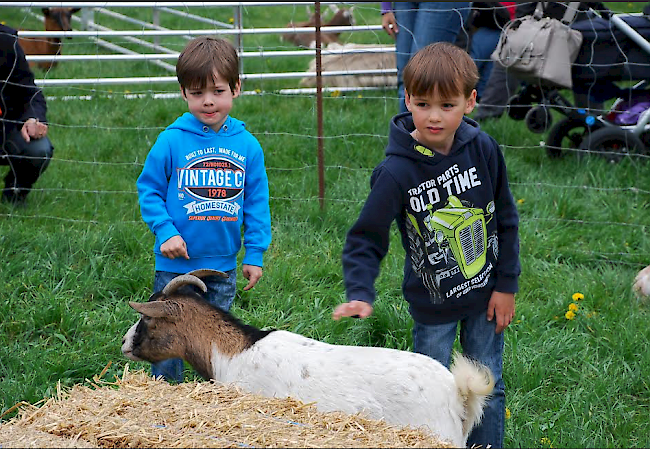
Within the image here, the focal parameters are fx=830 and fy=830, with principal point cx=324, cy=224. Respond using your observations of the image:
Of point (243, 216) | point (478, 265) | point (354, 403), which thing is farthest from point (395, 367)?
point (243, 216)

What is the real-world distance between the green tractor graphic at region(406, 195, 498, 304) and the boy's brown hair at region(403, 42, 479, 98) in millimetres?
390

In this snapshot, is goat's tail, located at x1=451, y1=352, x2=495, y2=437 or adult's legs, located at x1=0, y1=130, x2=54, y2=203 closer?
goat's tail, located at x1=451, y1=352, x2=495, y2=437

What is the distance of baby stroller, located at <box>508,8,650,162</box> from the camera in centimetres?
643

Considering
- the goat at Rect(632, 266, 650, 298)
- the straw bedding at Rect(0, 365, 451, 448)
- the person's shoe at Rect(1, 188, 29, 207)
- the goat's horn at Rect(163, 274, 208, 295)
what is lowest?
the goat at Rect(632, 266, 650, 298)

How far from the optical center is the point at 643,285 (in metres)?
4.68

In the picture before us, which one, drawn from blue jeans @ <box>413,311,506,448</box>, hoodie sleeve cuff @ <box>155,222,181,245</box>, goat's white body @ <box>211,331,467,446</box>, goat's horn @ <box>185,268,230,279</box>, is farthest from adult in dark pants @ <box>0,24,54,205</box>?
blue jeans @ <box>413,311,506,448</box>

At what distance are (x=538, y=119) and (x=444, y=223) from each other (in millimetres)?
4165

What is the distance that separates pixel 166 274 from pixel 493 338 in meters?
1.40

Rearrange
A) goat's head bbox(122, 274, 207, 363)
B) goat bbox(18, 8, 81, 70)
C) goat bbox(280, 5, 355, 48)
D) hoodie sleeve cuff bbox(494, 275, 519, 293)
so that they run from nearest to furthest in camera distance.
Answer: hoodie sleeve cuff bbox(494, 275, 519, 293)
goat's head bbox(122, 274, 207, 363)
goat bbox(18, 8, 81, 70)
goat bbox(280, 5, 355, 48)

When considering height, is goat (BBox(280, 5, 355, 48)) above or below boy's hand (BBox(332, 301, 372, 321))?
above

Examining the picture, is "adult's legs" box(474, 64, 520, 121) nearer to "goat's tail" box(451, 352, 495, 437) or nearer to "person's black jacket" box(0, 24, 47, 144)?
"person's black jacket" box(0, 24, 47, 144)

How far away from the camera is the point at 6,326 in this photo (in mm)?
4289

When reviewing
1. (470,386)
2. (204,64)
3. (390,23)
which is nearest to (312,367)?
(470,386)

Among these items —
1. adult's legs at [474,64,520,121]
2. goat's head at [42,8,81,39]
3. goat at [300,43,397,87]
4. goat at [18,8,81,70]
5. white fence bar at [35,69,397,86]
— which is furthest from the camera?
goat's head at [42,8,81,39]
